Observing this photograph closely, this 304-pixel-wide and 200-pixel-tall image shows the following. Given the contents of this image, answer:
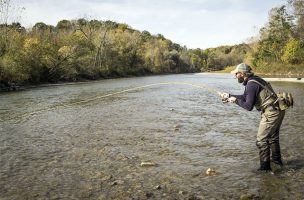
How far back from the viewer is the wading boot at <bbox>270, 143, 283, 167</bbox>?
8.63 metres

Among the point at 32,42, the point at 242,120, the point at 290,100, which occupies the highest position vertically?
the point at 32,42

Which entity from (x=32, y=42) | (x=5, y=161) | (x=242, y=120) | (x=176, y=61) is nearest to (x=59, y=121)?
(x=5, y=161)

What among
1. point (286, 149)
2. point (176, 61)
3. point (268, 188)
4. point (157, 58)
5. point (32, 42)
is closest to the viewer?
point (268, 188)

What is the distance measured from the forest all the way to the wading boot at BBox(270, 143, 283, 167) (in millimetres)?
39819

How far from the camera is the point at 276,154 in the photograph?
8.75m

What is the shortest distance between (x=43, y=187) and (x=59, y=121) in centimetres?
996

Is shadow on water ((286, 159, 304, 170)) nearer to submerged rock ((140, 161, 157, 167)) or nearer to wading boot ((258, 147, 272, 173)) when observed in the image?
wading boot ((258, 147, 272, 173))

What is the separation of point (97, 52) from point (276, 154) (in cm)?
7479

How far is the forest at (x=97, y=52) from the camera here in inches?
1993

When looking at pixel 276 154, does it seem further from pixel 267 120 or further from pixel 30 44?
pixel 30 44

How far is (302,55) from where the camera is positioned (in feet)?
232

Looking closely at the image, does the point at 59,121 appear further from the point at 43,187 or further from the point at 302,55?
the point at 302,55

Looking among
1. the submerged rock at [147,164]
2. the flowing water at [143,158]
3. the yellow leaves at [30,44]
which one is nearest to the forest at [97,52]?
the yellow leaves at [30,44]

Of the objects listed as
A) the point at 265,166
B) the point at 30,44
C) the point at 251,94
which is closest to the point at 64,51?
the point at 30,44
